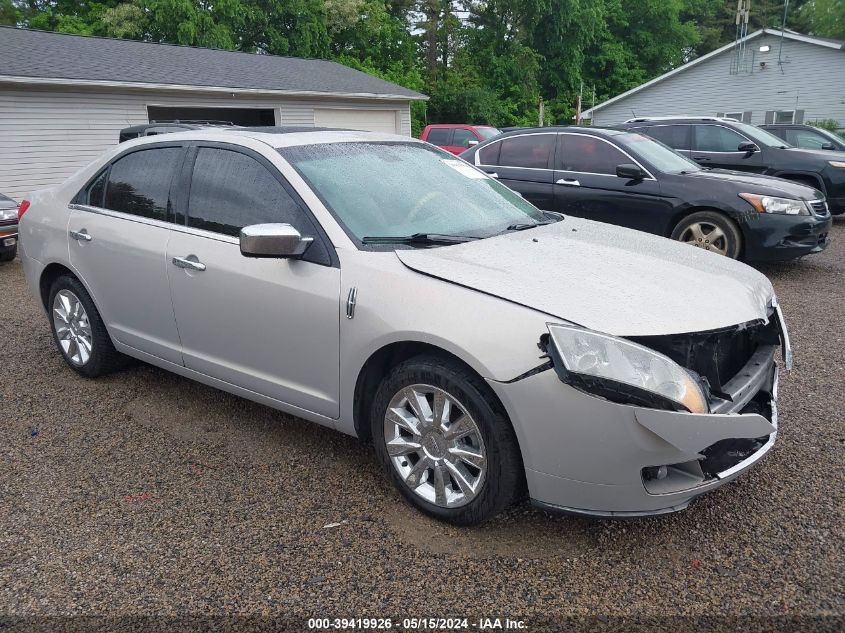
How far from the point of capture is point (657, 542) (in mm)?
2838

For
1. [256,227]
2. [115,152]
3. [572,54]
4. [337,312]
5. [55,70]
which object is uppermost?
[572,54]

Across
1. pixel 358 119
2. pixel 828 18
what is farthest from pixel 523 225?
pixel 828 18

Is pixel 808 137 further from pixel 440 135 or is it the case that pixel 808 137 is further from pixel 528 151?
pixel 440 135

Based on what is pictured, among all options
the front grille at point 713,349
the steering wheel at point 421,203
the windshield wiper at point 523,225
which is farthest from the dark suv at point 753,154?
the front grille at point 713,349

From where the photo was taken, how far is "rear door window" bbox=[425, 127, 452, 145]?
19.5 meters

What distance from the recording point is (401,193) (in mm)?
3588

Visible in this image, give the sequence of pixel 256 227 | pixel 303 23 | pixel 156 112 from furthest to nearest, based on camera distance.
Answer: pixel 303 23 < pixel 156 112 < pixel 256 227

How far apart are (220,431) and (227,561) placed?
1.30 m

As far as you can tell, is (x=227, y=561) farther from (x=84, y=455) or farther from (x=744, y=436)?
(x=744, y=436)

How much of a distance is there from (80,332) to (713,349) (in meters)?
3.98

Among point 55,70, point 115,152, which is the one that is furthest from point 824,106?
point 115,152

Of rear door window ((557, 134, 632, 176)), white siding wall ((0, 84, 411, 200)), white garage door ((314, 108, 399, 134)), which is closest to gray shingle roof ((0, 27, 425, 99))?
white siding wall ((0, 84, 411, 200))

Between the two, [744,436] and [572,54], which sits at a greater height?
[572,54]

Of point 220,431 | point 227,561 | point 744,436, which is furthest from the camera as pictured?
point 220,431
